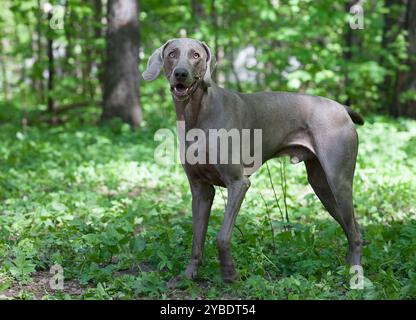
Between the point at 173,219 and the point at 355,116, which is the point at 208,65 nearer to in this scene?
the point at 355,116

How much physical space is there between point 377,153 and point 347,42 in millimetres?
5509

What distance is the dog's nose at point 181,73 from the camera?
13.0 feet

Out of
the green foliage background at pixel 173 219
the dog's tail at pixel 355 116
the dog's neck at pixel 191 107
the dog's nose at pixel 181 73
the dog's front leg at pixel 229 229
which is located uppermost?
the dog's nose at pixel 181 73

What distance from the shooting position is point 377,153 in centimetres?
883

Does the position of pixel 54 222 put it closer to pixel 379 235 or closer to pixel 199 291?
pixel 199 291

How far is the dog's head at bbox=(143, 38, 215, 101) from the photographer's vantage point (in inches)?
157

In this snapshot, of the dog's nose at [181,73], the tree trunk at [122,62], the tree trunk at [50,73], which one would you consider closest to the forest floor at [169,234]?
the dog's nose at [181,73]

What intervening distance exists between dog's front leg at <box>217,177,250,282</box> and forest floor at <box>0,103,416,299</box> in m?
0.11

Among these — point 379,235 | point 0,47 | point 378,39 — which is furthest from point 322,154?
point 0,47

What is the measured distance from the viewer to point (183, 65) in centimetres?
400

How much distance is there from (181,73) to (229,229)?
1.14 metres

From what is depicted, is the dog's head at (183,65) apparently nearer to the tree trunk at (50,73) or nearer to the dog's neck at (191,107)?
the dog's neck at (191,107)

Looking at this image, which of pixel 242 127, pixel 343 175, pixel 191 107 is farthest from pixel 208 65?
pixel 343 175

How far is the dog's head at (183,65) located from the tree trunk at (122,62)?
777cm
